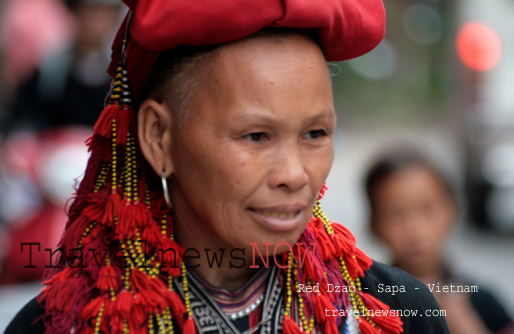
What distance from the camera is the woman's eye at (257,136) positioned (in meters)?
1.89

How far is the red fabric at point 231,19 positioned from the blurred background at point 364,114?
30 centimetres

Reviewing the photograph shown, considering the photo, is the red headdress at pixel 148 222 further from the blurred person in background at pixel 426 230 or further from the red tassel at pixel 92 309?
the blurred person in background at pixel 426 230

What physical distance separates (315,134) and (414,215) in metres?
1.69

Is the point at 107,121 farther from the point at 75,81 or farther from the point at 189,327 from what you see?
the point at 75,81

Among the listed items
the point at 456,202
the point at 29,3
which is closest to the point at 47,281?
the point at 456,202

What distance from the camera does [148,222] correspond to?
2088mm

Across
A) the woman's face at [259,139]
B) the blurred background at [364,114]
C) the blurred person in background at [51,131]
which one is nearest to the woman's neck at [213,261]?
the woman's face at [259,139]

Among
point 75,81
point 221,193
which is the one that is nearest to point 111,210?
point 221,193

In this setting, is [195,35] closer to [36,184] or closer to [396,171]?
[396,171]

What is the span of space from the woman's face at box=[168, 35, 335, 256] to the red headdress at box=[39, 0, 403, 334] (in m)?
0.08

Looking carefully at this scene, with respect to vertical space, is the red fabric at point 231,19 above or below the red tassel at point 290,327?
above

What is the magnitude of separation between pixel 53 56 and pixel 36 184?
914 mm

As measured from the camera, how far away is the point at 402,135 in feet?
47.1

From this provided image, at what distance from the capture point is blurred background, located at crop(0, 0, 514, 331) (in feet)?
15.8
